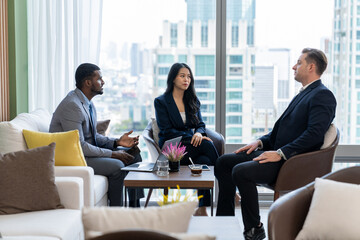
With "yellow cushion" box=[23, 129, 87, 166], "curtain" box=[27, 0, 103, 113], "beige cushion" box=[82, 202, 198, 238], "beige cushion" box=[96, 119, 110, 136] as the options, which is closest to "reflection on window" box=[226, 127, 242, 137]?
"beige cushion" box=[96, 119, 110, 136]

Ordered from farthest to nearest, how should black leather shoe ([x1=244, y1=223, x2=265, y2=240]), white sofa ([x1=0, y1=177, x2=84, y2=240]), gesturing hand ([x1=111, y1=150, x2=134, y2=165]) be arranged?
gesturing hand ([x1=111, y1=150, x2=134, y2=165]) → black leather shoe ([x1=244, y1=223, x2=265, y2=240]) → white sofa ([x1=0, y1=177, x2=84, y2=240])

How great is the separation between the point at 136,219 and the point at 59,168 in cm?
194

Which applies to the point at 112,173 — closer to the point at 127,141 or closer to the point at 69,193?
the point at 127,141

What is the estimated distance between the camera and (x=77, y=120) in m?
4.07

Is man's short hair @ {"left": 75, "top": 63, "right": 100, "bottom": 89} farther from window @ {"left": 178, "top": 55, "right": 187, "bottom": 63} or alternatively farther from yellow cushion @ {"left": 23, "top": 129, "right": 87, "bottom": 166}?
window @ {"left": 178, "top": 55, "right": 187, "bottom": 63}

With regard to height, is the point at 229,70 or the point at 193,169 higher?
the point at 229,70

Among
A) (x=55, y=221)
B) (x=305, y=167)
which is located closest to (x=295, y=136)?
(x=305, y=167)

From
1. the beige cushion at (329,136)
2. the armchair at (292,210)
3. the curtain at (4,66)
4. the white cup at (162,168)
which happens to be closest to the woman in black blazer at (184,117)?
the white cup at (162,168)

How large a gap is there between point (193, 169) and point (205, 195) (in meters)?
0.76

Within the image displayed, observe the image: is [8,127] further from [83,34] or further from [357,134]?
[357,134]

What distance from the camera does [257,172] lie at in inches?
148

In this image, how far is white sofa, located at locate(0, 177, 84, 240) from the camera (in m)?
2.65

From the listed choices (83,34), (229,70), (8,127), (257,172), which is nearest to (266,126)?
(229,70)

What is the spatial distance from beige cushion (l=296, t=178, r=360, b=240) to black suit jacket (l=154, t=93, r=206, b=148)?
2.13 m
